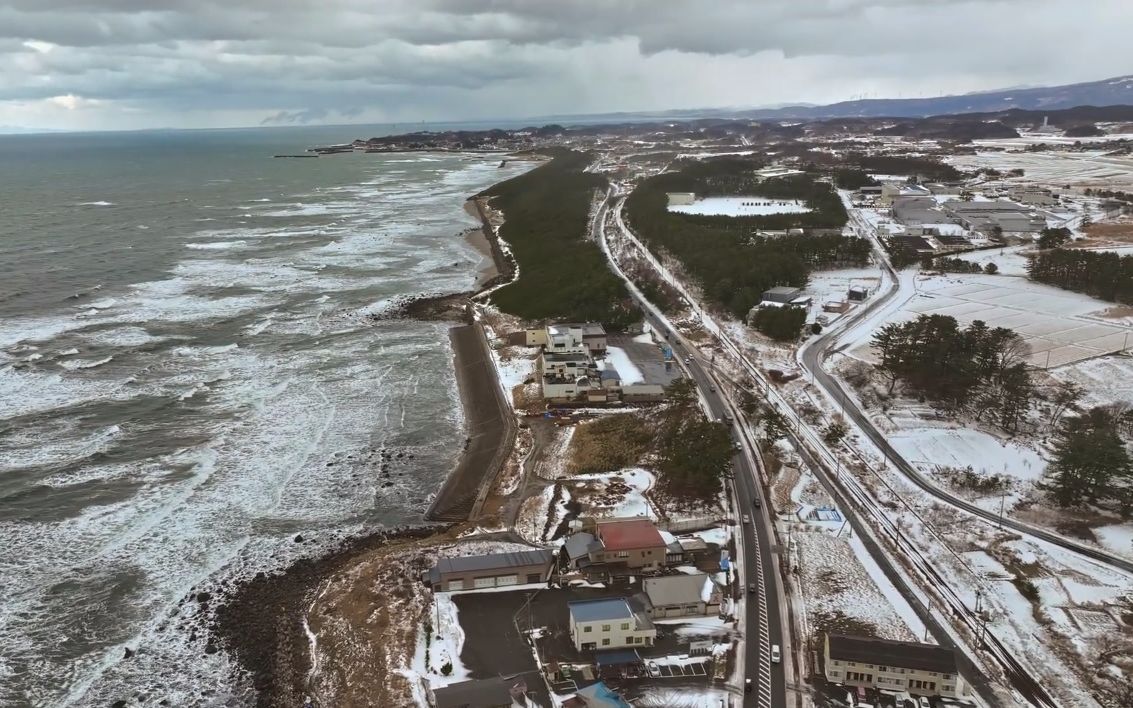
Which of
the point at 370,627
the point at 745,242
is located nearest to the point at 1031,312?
the point at 745,242

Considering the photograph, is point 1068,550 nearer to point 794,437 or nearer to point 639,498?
point 794,437

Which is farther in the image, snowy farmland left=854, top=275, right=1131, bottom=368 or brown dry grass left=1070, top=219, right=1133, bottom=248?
brown dry grass left=1070, top=219, right=1133, bottom=248

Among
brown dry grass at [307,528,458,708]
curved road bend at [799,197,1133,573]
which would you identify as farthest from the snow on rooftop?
brown dry grass at [307,528,458,708]

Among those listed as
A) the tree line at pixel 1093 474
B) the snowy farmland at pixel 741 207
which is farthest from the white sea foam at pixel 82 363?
the snowy farmland at pixel 741 207

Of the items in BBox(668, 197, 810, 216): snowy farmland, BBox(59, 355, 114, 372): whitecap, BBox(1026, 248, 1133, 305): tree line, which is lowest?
BBox(59, 355, 114, 372): whitecap

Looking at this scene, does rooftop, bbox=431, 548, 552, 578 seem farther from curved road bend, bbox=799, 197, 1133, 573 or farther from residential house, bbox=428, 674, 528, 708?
curved road bend, bbox=799, 197, 1133, 573

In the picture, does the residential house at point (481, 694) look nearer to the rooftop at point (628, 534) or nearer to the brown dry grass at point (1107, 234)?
the rooftop at point (628, 534)
